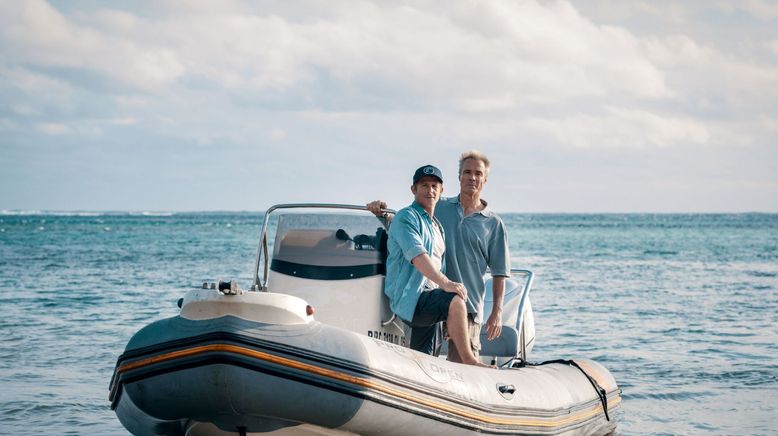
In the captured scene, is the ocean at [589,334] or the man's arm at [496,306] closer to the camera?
the man's arm at [496,306]

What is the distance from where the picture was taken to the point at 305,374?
445 cm

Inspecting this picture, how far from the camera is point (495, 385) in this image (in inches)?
213

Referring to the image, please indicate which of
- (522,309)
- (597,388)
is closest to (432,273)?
(522,309)

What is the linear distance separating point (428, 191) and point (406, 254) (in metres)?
0.38

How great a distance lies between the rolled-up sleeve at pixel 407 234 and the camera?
16.9 feet

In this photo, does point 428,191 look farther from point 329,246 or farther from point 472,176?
point 329,246

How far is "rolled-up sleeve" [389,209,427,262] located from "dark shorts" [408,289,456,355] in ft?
0.81

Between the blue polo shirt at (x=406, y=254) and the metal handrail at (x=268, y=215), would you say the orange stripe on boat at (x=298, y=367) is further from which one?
the metal handrail at (x=268, y=215)

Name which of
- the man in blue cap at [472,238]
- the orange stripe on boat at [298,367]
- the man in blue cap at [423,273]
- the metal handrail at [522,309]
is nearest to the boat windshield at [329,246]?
the man in blue cap at [472,238]

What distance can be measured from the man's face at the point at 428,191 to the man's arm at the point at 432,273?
34cm

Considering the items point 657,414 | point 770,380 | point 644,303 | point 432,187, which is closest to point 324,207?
point 432,187

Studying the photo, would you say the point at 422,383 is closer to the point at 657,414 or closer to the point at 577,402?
the point at 577,402

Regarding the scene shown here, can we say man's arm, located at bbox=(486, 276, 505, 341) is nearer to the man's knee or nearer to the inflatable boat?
the inflatable boat

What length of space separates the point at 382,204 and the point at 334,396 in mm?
1637
